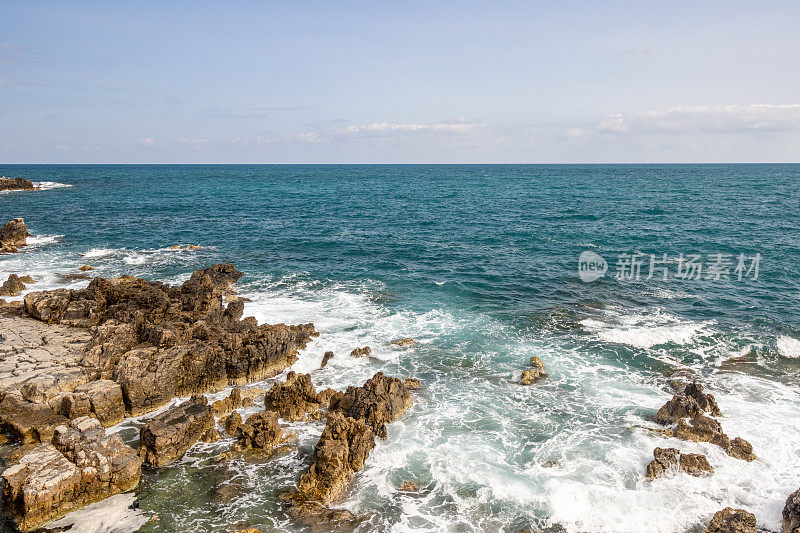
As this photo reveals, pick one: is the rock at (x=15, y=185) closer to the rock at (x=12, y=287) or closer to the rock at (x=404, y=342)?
the rock at (x=12, y=287)

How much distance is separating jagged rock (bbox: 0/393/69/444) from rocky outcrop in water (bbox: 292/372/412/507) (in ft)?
34.1

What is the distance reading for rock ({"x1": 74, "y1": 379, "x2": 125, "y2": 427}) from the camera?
762 inches

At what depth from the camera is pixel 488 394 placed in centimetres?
2291

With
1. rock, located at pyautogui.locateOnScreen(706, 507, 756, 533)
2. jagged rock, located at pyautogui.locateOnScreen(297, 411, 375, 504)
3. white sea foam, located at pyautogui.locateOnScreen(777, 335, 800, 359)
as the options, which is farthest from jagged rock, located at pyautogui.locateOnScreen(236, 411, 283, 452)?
white sea foam, located at pyautogui.locateOnScreen(777, 335, 800, 359)

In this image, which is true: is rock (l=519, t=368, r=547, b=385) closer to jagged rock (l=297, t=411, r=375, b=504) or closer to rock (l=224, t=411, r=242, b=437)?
jagged rock (l=297, t=411, r=375, b=504)

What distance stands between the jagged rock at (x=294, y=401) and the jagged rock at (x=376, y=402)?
0.91 metres

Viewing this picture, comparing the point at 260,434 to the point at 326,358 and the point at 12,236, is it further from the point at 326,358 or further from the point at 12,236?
the point at 12,236

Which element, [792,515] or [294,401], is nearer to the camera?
[792,515]

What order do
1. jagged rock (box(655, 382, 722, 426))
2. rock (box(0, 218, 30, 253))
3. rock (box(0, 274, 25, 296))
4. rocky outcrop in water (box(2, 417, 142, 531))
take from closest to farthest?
Answer: rocky outcrop in water (box(2, 417, 142, 531)) → jagged rock (box(655, 382, 722, 426)) → rock (box(0, 274, 25, 296)) → rock (box(0, 218, 30, 253))

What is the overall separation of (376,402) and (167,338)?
1191 centimetres

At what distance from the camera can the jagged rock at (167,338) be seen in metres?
21.4

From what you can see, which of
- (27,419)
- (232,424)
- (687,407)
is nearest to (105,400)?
(27,419)

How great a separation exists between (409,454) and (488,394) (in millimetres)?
6117

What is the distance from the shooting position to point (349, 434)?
17859mm
